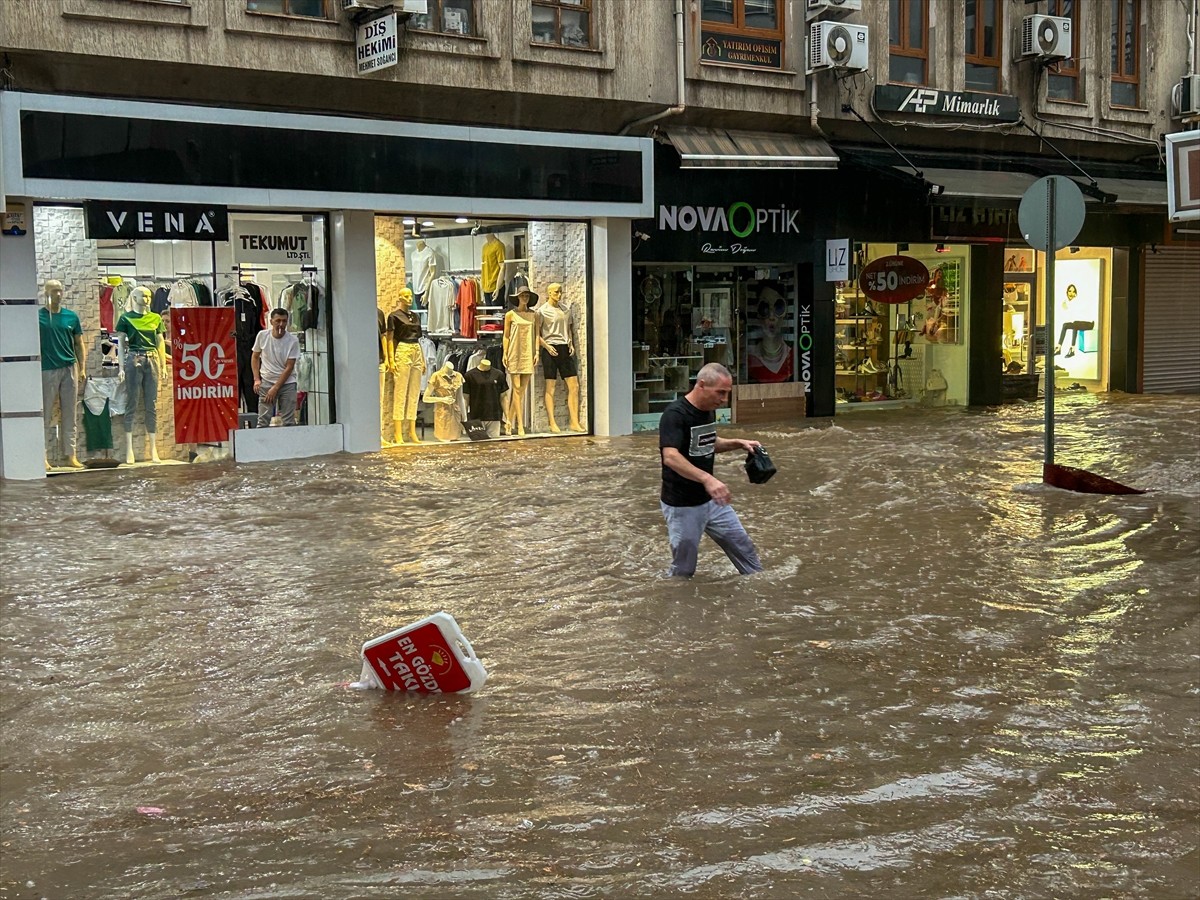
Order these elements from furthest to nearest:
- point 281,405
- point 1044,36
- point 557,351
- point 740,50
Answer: point 1044,36, point 740,50, point 557,351, point 281,405

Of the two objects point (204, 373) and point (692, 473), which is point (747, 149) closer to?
point (204, 373)

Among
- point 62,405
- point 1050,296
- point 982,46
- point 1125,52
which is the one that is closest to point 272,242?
point 62,405

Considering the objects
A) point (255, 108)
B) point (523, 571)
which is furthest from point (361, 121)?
point (523, 571)

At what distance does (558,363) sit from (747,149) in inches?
162

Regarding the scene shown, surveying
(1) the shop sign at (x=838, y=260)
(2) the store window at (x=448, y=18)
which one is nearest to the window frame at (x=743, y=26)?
(1) the shop sign at (x=838, y=260)

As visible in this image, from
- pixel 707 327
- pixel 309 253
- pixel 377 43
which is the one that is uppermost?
pixel 377 43

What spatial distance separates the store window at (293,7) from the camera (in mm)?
15258

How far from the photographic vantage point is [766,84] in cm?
1948

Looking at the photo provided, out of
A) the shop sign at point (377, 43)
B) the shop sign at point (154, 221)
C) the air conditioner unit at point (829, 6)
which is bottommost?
the shop sign at point (154, 221)

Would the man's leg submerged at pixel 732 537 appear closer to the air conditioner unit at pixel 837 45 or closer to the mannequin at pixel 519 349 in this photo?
the mannequin at pixel 519 349

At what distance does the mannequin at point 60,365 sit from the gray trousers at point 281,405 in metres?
2.07

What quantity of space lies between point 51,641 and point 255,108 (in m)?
9.51

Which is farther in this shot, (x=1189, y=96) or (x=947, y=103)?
(x=1189, y=96)

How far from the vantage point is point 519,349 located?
18.3 m
